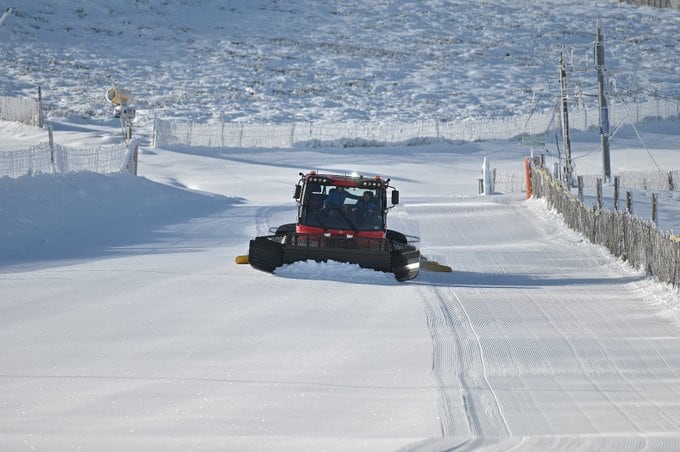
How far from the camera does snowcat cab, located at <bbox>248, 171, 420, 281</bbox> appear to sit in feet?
54.2

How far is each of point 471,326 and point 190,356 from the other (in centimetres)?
339

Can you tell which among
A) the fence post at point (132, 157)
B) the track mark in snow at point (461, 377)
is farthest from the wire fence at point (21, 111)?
the track mark in snow at point (461, 377)

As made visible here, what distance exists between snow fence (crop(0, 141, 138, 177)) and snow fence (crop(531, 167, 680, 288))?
→ 12.3 metres

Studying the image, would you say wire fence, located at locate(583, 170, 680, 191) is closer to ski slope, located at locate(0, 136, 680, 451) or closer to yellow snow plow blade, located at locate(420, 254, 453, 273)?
ski slope, located at locate(0, 136, 680, 451)

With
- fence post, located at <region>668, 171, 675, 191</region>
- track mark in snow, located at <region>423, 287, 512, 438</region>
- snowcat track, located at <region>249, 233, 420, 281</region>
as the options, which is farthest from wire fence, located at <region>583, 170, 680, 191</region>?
track mark in snow, located at <region>423, 287, 512, 438</region>

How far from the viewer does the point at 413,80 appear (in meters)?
82.4

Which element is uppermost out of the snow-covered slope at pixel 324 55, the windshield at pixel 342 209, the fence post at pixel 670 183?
the snow-covered slope at pixel 324 55

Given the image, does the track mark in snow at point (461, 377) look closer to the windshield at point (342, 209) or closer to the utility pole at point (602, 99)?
the windshield at point (342, 209)

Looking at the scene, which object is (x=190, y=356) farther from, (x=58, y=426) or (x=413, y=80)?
(x=413, y=80)

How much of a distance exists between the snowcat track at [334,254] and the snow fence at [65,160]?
11.1 m

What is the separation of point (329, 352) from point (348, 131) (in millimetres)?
54198

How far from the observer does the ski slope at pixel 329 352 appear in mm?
7570

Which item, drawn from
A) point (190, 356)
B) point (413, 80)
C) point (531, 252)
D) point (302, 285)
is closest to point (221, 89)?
point (413, 80)

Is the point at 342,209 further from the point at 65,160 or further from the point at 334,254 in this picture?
the point at 65,160
